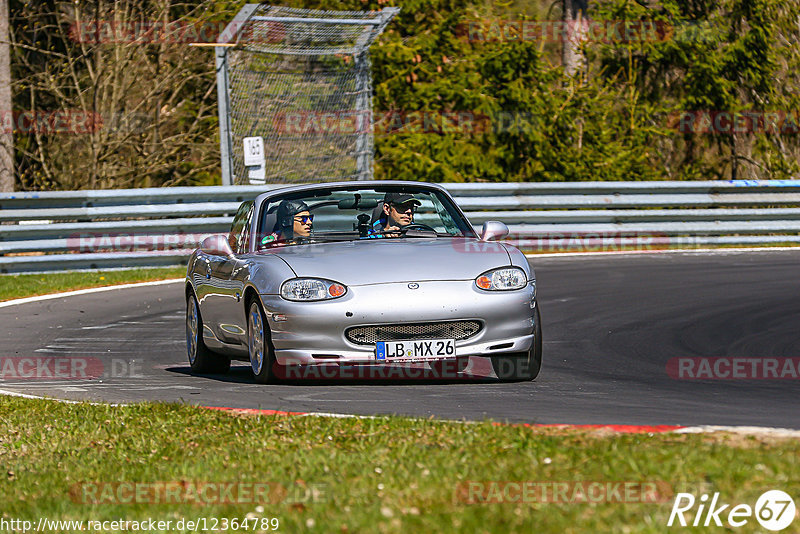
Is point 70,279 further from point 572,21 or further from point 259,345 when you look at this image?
point 572,21

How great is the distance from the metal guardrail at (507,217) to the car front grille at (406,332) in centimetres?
1005

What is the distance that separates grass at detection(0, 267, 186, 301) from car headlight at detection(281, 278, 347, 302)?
25.6 ft

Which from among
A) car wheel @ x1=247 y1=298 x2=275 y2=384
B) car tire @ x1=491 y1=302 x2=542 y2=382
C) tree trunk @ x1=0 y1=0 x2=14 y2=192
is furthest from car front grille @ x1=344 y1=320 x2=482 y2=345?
tree trunk @ x1=0 y1=0 x2=14 y2=192

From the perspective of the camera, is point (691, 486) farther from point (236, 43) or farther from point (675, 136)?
point (675, 136)

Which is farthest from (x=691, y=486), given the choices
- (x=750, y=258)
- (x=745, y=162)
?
(x=745, y=162)

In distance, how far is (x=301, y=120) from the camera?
68.9ft

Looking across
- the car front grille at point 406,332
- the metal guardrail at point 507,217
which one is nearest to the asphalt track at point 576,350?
the car front grille at point 406,332

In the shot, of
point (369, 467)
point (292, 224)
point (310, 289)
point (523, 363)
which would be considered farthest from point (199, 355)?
point (369, 467)

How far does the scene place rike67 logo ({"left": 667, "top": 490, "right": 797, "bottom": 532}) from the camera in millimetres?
4277

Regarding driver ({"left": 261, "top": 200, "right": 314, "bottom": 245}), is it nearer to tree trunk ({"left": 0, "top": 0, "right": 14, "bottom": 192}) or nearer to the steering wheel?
the steering wheel

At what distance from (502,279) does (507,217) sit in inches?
443

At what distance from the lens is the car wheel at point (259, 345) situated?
8656 mm

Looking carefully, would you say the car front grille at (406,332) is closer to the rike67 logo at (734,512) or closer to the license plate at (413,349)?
the license plate at (413,349)

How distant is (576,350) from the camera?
34.1 feet
